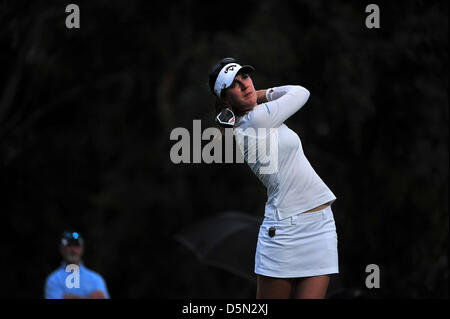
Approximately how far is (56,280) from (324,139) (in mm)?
8890

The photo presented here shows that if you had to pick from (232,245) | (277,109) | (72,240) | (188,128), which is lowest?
(232,245)

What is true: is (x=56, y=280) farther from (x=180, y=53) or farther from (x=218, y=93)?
(x=180, y=53)

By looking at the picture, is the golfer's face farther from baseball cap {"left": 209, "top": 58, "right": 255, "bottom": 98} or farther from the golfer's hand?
the golfer's hand

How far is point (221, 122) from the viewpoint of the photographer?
4098 millimetres

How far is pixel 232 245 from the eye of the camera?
8.31 metres

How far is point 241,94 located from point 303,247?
0.85m

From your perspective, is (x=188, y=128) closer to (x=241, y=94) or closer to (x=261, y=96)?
(x=261, y=96)

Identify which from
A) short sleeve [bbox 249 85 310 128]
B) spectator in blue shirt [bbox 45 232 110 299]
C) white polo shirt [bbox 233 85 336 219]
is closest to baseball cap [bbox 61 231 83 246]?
spectator in blue shirt [bbox 45 232 110 299]

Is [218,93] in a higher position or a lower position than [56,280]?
higher

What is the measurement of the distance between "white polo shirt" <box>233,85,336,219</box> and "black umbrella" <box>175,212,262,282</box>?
3918mm

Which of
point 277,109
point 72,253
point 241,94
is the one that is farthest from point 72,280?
point 277,109

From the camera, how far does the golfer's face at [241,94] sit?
4.21m

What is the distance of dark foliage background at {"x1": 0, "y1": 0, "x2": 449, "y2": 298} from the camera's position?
12.6m

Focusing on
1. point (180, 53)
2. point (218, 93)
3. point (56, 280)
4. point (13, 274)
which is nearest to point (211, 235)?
point (56, 280)
